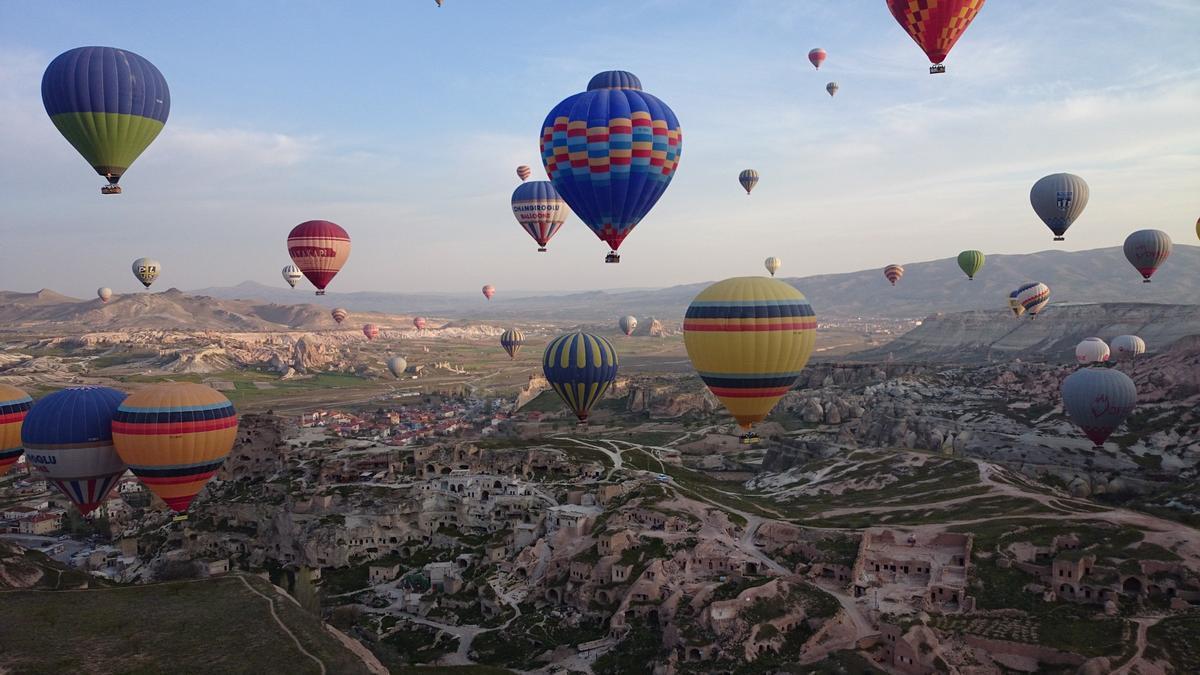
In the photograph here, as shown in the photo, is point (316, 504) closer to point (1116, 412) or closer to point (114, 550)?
point (114, 550)

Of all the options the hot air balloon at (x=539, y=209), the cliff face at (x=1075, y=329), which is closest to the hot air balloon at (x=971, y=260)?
the cliff face at (x=1075, y=329)

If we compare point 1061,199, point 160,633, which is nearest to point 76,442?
point 160,633

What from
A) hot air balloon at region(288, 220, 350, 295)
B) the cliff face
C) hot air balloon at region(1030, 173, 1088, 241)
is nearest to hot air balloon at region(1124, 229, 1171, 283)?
hot air balloon at region(1030, 173, 1088, 241)

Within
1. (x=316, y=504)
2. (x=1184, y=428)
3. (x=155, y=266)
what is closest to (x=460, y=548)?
(x=316, y=504)

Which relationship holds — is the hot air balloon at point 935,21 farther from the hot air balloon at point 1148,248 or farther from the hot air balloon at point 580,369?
the hot air balloon at point 1148,248

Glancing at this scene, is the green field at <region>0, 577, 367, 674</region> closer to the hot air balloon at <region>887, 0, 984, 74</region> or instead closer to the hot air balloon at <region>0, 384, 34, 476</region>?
the hot air balloon at <region>0, 384, 34, 476</region>
